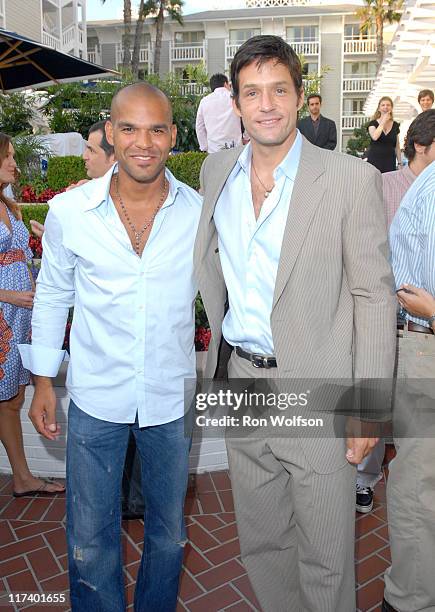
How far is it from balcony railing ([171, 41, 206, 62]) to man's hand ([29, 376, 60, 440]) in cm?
5082

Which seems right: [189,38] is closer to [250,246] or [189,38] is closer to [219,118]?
[219,118]

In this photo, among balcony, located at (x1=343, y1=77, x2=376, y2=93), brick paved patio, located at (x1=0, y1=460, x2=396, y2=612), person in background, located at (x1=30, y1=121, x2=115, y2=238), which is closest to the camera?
brick paved patio, located at (x1=0, y1=460, x2=396, y2=612)

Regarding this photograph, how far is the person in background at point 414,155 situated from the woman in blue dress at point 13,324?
213 centimetres

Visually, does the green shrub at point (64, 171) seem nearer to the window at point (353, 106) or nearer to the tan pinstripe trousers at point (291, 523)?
the tan pinstripe trousers at point (291, 523)

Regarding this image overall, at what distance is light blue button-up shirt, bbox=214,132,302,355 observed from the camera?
2.20 metres

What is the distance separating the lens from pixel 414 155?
347 centimetres

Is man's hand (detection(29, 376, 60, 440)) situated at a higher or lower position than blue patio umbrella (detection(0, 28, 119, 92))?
lower

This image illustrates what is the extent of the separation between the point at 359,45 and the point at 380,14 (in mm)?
5919

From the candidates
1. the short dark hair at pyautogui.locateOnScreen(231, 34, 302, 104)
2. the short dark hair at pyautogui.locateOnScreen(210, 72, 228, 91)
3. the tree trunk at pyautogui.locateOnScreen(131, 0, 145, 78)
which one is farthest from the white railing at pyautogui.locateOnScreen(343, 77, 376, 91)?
the short dark hair at pyautogui.locateOnScreen(231, 34, 302, 104)

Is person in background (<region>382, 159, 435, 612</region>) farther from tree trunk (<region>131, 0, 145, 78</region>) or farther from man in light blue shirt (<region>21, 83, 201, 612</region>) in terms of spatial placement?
tree trunk (<region>131, 0, 145, 78</region>)

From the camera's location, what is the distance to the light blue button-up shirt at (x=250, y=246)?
2.20m

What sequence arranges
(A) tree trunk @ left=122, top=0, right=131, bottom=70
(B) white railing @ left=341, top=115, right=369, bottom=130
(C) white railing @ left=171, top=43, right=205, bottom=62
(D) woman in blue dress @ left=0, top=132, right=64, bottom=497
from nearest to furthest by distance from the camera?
(D) woman in blue dress @ left=0, top=132, right=64, bottom=497 → (A) tree trunk @ left=122, top=0, right=131, bottom=70 → (B) white railing @ left=341, top=115, right=369, bottom=130 → (C) white railing @ left=171, top=43, right=205, bottom=62

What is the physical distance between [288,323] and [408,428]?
86 cm

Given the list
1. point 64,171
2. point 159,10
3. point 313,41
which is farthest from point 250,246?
point 313,41
